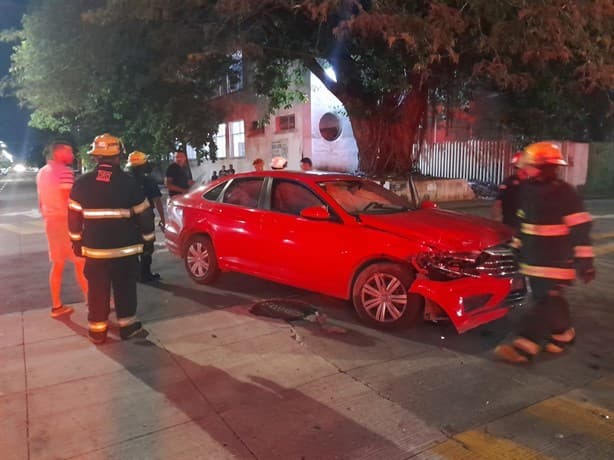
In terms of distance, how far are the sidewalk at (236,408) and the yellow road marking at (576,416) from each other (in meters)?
0.01

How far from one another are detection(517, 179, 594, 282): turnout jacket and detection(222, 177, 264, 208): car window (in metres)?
3.05

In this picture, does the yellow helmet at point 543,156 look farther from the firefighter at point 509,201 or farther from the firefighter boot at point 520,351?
the firefighter at point 509,201

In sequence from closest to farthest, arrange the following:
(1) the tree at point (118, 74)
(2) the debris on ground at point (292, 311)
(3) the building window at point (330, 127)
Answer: (2) the debris on ground at point (292, 311) < (1) the tree at point (118, 74) < (3) the building window at point (330, 127)

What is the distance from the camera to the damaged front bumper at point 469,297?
440 centimetres

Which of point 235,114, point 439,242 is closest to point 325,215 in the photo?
point 439,242

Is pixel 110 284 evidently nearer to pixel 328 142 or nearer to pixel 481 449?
pixel 481 449

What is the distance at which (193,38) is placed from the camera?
12219mm

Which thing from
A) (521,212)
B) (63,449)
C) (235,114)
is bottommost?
(63,449)

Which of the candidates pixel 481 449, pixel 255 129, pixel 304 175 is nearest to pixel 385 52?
pixel 304 175

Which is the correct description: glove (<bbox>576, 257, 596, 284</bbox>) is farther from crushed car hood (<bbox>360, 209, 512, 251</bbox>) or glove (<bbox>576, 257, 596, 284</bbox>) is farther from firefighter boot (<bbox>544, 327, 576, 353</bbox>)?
crushed car hood (<bbox>360, 209, 512, 251</bbox>)

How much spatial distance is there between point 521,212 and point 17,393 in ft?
13.1

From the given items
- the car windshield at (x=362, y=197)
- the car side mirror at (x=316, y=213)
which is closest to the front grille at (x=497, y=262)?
the car windshield at (x=362, y=197)

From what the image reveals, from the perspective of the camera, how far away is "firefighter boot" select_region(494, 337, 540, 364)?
4160mm

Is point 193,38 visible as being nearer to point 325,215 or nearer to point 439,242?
point 325,215
